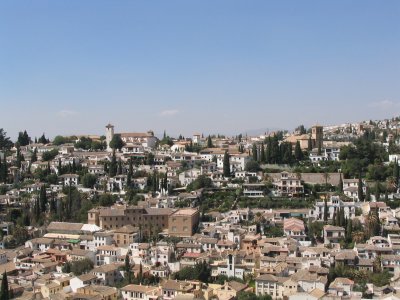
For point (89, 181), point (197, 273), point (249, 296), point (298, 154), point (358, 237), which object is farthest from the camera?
point (298, 154)

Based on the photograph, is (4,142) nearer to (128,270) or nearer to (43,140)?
(43,140)

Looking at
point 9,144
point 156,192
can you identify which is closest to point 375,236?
point 156,192

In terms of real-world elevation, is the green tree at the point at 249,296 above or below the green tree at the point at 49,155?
below

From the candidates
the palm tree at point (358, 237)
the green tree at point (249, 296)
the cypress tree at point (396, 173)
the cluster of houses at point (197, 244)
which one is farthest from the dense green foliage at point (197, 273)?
the cypress tree at point (396, 173)

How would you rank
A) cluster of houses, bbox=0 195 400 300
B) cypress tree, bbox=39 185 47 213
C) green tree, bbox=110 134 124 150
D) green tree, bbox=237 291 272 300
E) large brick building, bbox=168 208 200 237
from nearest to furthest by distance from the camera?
1. green tree, bbox=237 291 272 300
2. cluster of houses, bbox=0 195 400 300
3. large brick building, bbox=168 208 200 237
4. cypress tree, bbox=39 185 47 213
5. green tree, bbox=110 134 124 150

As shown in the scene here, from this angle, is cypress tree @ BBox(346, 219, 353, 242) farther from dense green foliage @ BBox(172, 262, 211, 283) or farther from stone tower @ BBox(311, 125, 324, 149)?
stone tower @ BBox(311, 125, 324, 149)

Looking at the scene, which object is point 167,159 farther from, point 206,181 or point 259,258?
point 259,258

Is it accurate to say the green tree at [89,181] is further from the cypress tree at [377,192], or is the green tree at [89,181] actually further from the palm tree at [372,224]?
the palm tree at [372,224]

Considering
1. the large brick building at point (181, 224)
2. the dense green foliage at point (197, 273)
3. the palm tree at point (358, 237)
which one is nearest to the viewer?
the dense green foliage at point (197, 273)

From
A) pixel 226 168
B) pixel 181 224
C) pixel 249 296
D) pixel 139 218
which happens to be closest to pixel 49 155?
pixel 226 168

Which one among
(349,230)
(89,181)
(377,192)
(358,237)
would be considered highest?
(89,181)

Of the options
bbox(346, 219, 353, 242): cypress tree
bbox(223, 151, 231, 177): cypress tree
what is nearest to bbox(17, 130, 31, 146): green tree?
bbox(223, 151, 231, 177): cypress tree

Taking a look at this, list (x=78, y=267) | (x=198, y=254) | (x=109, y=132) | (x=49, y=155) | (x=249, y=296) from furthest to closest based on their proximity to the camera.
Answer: (x=109, y=132)
(x=49, y=155)
(x=198, y=254)
(x=78, y=267)
(x=249, y=296)
